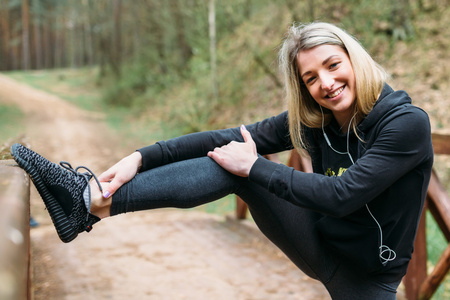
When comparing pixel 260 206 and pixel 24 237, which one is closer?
pixel 24 237

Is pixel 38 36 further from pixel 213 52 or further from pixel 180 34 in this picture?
pixel 213 52

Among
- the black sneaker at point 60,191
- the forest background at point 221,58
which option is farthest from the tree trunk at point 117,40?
the black sneaker at point 60,191

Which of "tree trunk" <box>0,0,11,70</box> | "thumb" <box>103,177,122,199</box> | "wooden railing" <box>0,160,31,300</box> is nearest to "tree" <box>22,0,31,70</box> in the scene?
"tree trunk" <box>0,0,11,70</box>

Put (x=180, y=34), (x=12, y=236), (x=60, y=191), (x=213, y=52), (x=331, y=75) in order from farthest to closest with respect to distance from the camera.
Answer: (x=180, y=34), (x=213, y=52), (x=331, y=75), (x=60, y=191), (x=12, y=236)

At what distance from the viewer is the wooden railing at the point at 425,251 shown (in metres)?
2.71

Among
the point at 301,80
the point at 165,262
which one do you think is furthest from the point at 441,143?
the point at 165,262

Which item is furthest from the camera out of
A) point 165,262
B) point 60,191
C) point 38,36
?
point 38,36

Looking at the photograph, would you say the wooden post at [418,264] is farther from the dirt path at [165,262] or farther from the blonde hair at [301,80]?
the blonde hair at [301,80]

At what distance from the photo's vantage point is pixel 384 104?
1.68 metres

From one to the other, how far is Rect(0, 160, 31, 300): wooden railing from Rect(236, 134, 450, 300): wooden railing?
8.09 feet

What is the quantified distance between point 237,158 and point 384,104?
0.64m

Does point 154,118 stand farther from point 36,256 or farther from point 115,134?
point 36,256

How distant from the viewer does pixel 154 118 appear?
515 inches

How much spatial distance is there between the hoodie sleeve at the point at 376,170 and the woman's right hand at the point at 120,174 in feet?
2.18
